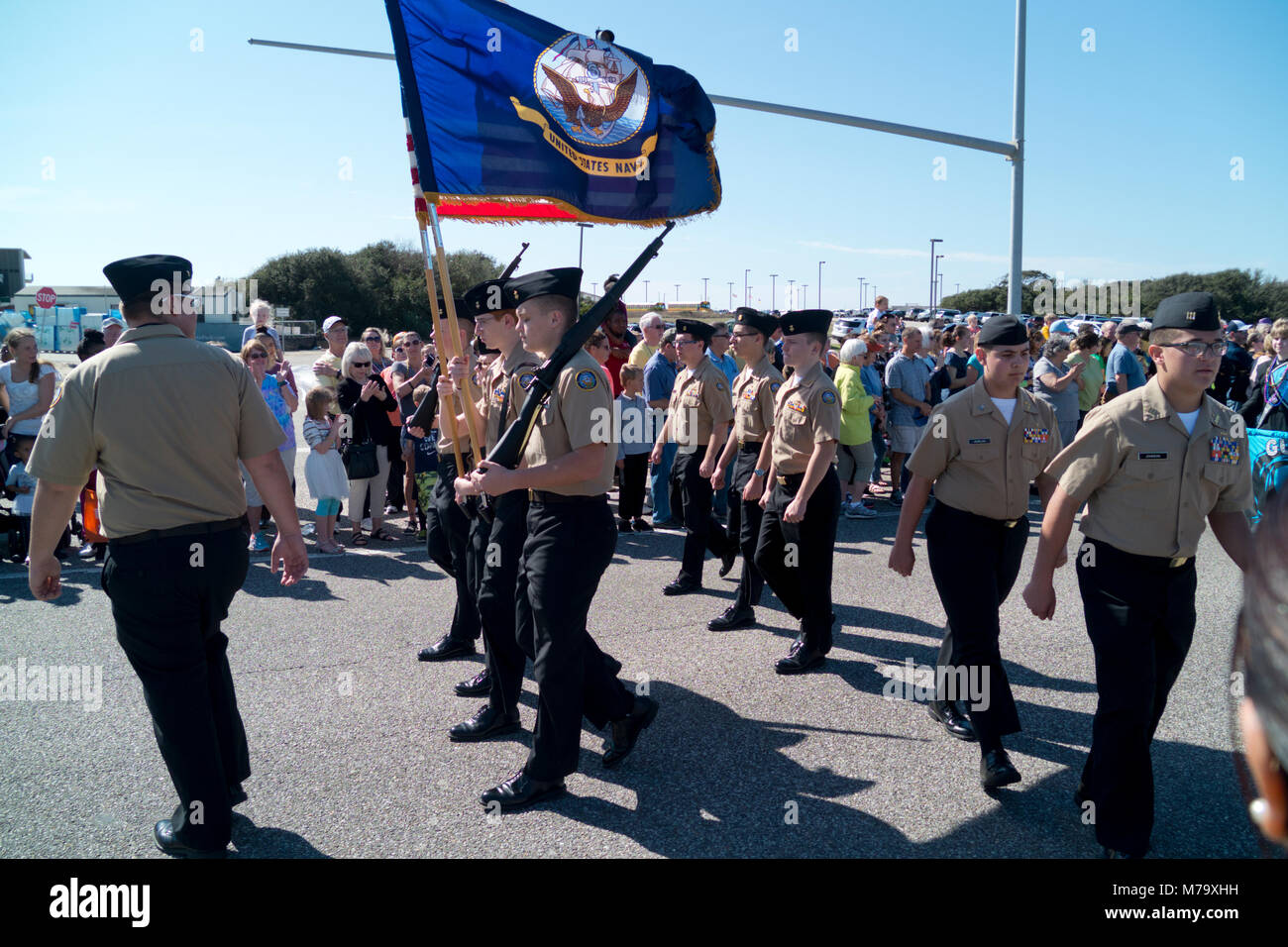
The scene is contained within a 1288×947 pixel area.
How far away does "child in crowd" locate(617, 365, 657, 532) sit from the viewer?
9.14 metres

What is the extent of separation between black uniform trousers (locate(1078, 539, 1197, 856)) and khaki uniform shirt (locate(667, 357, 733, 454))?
375 cm

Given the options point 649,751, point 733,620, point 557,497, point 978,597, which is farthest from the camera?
point 733,620

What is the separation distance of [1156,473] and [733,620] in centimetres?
322

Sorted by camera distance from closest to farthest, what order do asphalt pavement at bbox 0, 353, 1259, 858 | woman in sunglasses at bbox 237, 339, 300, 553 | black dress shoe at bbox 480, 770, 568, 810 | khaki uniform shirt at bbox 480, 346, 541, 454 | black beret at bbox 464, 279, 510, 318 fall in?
asphalt pavement at bbox 0, 353, 1259, 858 < black dress shoe at bbox 480, 770, 568, 810 < khaki uniform shirt at bbox 480, 346, 541, 454 < black beret at bbox 464, 279, 510, 318 < woman in sunglasses at bbox 237, 339, 300, 553

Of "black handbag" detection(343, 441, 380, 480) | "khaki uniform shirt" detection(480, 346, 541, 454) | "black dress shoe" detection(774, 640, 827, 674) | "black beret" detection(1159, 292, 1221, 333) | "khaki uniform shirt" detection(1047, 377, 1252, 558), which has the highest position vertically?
"black beret" detection(1159, 292, 1221, 333)

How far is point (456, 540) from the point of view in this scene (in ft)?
17.0

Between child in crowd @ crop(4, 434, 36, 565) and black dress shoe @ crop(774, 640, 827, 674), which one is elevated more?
child in crowd @ crop(4, 434, 36, 565)

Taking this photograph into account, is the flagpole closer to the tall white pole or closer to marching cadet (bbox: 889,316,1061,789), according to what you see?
marching cadet (bbox: 889,316,1061,789)

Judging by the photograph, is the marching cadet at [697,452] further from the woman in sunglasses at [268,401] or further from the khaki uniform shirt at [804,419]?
the woman in sunglasses at [268,401]

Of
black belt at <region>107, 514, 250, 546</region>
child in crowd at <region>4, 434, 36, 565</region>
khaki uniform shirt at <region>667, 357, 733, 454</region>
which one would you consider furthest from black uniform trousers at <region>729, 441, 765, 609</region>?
child in crowd at <region>4, 434, 36, 565</region>

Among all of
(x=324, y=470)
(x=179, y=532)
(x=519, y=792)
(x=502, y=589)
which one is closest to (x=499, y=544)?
(x=502, y=589)

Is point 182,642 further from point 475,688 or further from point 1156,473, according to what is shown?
point 1156,473
